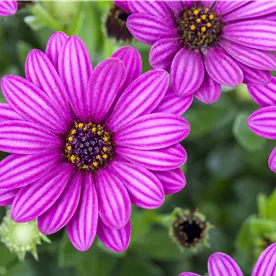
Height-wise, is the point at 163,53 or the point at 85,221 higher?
the point at 163,53

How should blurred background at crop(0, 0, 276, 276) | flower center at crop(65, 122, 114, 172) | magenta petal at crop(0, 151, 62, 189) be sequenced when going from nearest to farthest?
1. magenta petal at crop(0, 151, 62, 189)
2. flower center at crop(65, 122, 114, 172)
3. blurred background at crop(0, 0, 276, 276)

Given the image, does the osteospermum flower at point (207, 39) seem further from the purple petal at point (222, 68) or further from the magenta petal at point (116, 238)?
the magenta petal at point (116, 238)

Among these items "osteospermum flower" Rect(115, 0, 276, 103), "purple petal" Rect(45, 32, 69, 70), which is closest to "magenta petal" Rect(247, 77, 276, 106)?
"osteospermum flower" Rect(115, 0, 276, 103)

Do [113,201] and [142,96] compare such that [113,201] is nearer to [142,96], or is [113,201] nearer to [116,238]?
[116,238]

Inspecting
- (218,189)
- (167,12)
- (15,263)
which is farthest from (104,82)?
(218,189)

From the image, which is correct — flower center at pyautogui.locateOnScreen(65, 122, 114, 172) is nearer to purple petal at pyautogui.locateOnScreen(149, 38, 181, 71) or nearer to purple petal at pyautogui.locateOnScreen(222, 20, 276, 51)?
purple petal at pyautogui.locateOnScreen(149, 38, 181, 71)

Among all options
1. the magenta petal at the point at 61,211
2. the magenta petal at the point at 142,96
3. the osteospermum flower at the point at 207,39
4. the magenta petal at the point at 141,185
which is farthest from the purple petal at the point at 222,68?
the magenta petal at the point at 61,211

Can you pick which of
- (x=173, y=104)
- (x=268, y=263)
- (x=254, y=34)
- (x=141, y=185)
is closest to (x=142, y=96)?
(x=173, y=104)

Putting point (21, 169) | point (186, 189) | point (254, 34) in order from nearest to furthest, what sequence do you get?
1. point (21, 169)
2. point (254, 34)
3. point (186, 189)
